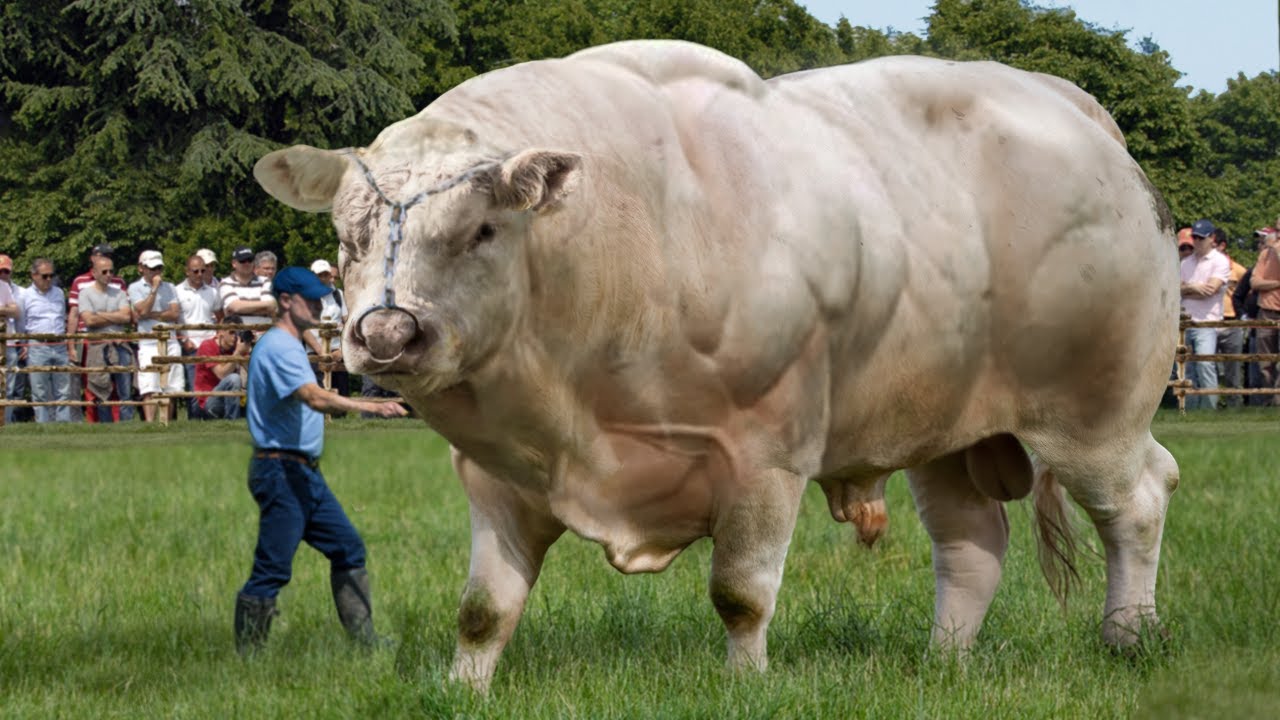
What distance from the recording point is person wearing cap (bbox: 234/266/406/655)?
6473mm

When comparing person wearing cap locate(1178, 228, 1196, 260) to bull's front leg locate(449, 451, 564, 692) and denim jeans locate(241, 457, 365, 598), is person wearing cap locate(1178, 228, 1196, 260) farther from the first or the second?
bull's front leg locate(449, 451, 564, 692)

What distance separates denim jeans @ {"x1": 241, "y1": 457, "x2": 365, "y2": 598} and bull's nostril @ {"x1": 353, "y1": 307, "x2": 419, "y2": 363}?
264cm

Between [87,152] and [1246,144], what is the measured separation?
25.5 m

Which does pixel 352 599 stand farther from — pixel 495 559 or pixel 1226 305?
pixel 1226 305

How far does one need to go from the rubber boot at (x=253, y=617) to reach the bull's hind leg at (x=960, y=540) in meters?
2.47

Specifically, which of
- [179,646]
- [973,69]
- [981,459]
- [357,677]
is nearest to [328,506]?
[179,646]

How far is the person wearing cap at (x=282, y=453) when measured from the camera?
255 inches

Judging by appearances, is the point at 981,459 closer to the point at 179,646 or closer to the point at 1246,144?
the point at 179,646

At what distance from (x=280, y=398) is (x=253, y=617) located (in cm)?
86

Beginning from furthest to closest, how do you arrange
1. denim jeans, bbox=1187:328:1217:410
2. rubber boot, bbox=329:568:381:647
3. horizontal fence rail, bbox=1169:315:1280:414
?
denim jeans, bbox=1187:328:1217:410
horizontal fence rail, bbox=1169:315:1280:414
rubber boot, bbox=329:568:381:647

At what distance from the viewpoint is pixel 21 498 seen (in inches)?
434

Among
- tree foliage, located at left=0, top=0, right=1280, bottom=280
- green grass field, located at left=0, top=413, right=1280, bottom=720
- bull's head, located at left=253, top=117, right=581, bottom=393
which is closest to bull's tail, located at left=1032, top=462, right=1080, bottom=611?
green grass field, located at left=0, top=413, right=1280, bottom=720

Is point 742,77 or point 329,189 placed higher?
point 742,77

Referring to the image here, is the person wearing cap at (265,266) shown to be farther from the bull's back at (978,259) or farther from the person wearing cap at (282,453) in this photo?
the bull's back at (978,259)
